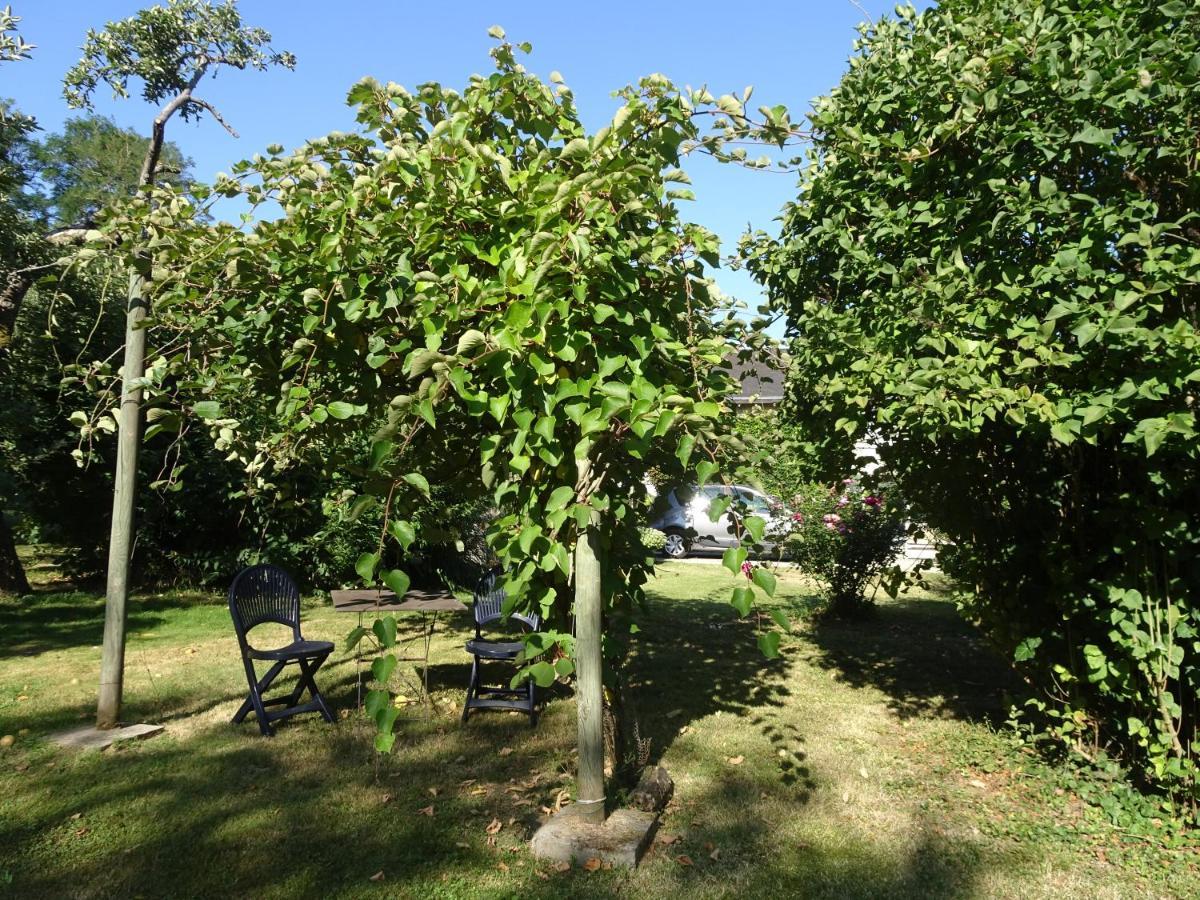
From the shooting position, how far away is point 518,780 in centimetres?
388

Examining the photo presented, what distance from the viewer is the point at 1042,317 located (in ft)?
10.7

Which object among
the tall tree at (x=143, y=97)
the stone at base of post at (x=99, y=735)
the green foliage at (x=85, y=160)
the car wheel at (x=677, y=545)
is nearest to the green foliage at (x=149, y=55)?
the tall tree at (x=143, y=97)

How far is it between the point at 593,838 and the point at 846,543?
19.3ft

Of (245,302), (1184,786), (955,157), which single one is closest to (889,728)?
(1184,786)

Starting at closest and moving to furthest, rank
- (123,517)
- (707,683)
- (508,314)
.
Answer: (508,314), (123,517), (707,683)

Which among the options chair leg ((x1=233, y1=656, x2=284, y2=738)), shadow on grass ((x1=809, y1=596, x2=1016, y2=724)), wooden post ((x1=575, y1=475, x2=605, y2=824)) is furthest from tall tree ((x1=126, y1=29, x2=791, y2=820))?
shadow on grass ((x1=809, y1=596, x2=1016, y2=724))

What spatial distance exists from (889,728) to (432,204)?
164 inches

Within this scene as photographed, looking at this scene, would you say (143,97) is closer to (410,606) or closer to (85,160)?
(410,606)

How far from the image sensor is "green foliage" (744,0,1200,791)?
2.93 m

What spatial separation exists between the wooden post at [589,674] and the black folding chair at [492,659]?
3.91 feet

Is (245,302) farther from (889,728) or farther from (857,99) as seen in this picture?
(889,728)

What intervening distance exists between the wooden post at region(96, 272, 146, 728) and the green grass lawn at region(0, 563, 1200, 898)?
418 mm

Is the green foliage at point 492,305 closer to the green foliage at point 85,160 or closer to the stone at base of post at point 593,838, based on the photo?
the stone at base of post at point 593,838

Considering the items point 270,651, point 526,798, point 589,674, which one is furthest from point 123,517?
point 589,674
